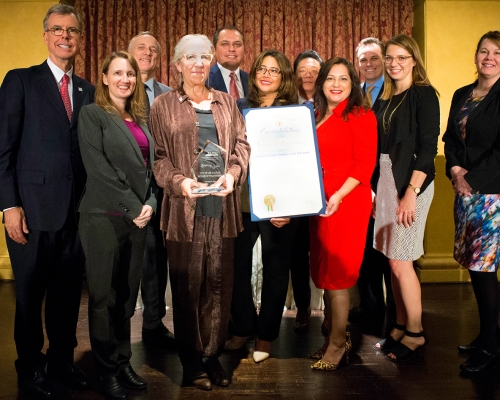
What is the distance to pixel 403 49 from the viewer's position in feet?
10.1

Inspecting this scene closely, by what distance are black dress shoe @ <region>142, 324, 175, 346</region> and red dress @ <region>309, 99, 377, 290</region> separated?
101 centimetres

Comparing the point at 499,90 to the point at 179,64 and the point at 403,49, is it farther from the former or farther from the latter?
the point at 179,64

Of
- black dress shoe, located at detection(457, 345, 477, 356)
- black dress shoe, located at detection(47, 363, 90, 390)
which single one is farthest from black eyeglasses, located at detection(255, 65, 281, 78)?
black dress shoe, located at detection(457, 345, 477, 356)

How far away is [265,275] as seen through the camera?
10.4 feet

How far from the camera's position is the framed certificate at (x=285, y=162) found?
9.41 ft

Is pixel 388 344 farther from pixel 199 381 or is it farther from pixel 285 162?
pixel 285 162

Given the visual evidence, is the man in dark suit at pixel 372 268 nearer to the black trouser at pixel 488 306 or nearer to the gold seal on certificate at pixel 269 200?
the black trouser at pixel 488 306

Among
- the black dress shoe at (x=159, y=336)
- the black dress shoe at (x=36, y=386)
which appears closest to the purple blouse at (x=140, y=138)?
the black dress shoe at (x=36, y=386)

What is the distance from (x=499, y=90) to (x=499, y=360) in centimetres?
Answer: 143

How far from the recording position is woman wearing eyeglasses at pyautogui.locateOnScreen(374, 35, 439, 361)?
3100 mm

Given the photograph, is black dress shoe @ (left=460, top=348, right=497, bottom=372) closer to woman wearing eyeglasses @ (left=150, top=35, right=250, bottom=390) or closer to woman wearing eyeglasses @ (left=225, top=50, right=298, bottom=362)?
woman wearing eyeglasses @ (left=225, top=50, right=298, bottom=362)

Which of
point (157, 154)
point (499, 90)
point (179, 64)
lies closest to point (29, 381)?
point (157, 154)

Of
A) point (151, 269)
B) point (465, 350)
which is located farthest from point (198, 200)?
point (465, 350)

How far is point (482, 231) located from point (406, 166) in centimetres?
52
